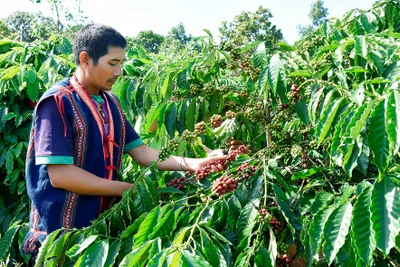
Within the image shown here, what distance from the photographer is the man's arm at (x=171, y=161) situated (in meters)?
1.75

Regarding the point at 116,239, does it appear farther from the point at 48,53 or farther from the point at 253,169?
the point at 48,53

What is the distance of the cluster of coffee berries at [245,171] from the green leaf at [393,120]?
0.57 m

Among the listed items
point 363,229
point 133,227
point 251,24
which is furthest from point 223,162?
point 251,24

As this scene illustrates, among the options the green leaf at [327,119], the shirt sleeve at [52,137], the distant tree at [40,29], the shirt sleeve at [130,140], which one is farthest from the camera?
the distant tree at [40,29]

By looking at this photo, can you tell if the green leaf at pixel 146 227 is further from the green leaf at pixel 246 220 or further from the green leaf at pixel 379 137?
the green leaf at pixel 379 137

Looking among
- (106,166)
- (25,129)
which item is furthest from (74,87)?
(25,129)

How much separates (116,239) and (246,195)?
403 mm

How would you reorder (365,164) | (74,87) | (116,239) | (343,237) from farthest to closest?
(74,87), (116,239), (365,164), (343,237)

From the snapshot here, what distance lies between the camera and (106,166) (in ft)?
5.71

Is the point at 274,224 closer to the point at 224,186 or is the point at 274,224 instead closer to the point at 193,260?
the point at 224,186

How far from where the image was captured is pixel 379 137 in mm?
1028

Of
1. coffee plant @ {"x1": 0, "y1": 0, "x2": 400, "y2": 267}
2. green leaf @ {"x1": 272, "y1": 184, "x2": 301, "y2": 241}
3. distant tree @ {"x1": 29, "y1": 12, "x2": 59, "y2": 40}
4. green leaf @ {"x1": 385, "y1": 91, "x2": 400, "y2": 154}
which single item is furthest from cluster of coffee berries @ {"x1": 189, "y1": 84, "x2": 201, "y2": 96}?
distant tree @ {"x1": 29, "y1": 12, "x2": 59, "y2": 40}

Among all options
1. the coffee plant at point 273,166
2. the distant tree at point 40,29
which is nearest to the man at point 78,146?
the coffee plant at point 273,166

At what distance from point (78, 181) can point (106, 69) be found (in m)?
0.40
